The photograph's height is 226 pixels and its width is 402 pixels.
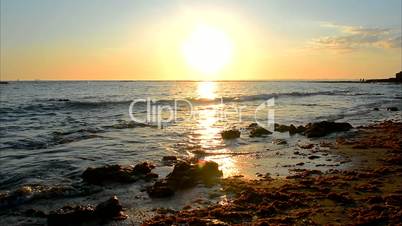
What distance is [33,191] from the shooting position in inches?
537

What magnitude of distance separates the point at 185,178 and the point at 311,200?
4420 millimetres

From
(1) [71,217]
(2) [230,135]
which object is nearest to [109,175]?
(1) [71,217]

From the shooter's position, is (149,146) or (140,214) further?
(149,146)

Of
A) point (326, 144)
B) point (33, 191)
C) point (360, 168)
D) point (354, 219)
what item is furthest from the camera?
point (326, 144)

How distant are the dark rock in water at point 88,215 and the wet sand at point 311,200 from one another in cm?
111

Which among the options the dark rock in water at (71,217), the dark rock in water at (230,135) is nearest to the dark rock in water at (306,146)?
the dark rock in water at (230,135)

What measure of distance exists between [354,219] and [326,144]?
12.9 metres

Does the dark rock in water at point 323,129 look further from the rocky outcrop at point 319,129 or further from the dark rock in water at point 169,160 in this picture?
the dark rock in water at point 169,160

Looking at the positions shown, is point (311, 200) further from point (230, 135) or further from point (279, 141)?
point (230, 135)

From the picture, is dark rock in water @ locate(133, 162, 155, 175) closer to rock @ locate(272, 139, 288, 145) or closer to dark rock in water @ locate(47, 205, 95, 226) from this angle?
dark rock in water @ locate(47, 205, 95, 226)

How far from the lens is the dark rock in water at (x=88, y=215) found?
35.1 ft

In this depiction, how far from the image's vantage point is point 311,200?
38.8 feet

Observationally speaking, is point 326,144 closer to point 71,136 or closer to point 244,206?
point 244,206

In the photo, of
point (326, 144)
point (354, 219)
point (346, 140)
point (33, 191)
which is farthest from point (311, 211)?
point (346, 140)
